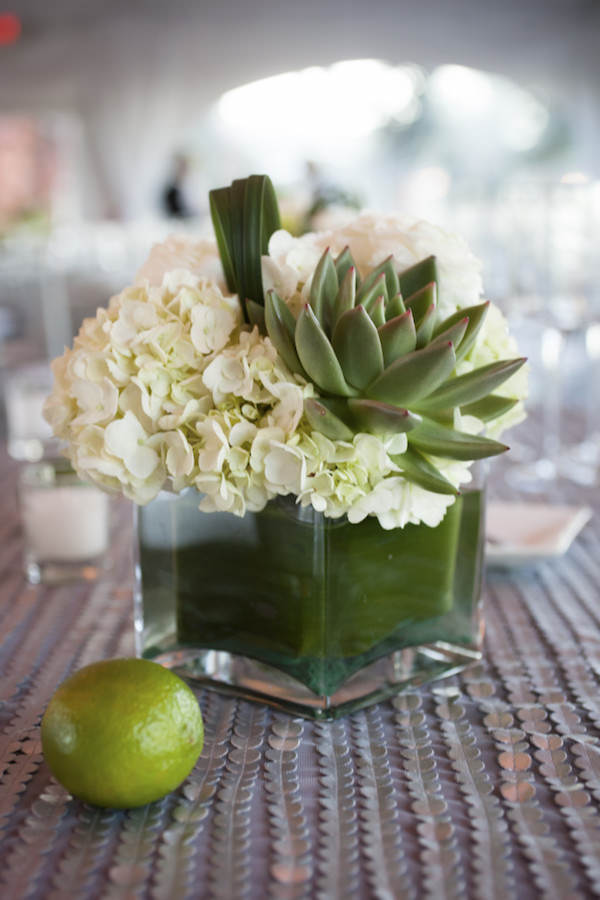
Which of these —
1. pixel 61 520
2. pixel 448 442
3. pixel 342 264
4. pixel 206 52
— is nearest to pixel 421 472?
pixel 448 442

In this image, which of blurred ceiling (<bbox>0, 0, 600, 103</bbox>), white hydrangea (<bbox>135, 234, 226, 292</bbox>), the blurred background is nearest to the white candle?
white hydrangea (<bbox>135, 234, 226, 292</bbox>)

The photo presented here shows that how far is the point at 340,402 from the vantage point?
487 mm

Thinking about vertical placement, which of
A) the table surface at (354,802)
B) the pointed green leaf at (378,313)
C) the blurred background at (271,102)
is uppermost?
the blurred background at (271,102)

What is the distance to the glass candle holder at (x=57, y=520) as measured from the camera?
2.66ft

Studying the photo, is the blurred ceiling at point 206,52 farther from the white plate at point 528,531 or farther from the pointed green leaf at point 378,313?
the pointed green leaf at point 378,313

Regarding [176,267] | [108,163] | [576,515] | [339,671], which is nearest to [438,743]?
[339,671]

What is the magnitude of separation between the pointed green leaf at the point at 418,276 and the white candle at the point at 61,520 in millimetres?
392

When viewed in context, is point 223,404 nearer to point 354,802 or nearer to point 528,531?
point 354,802

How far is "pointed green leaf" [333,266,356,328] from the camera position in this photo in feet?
1.56

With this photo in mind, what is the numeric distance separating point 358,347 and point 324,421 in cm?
4

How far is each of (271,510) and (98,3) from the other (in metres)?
8.29

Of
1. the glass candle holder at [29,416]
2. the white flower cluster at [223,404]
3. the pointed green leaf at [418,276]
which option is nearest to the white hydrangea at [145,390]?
the white flower cluster at [223,404]

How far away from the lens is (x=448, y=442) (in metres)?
0.49

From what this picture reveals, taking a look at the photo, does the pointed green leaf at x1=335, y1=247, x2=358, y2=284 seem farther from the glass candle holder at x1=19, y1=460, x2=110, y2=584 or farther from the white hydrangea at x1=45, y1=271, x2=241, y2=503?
the glass candle holder at x1=19, y1=460, x2=110, y2=584
